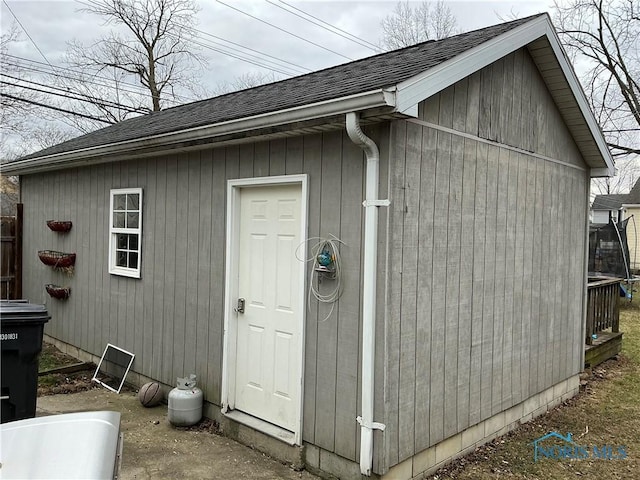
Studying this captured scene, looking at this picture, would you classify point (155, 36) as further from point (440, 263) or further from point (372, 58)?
point (440, 263)

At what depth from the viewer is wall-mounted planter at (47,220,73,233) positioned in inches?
271

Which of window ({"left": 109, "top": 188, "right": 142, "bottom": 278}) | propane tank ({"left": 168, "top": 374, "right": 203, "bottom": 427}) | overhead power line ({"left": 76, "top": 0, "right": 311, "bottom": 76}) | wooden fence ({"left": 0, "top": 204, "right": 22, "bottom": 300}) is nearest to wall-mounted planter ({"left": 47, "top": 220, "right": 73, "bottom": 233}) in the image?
window ({"left": 109, "top": 188, "right": 142, "bottom": 278})

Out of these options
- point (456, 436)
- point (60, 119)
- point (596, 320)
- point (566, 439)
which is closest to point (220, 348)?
point (456, 436)

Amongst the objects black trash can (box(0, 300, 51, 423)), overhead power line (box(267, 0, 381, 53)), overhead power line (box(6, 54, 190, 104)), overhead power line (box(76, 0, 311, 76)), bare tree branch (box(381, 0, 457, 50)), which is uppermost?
bare tree branch (box(381, 0, 457, 50))

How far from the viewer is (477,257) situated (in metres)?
4.28

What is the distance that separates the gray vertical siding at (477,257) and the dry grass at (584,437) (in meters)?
0.31

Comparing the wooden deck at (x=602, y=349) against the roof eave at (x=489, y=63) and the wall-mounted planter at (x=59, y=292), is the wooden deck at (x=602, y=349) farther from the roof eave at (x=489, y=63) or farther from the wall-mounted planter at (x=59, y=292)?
the wall-mounted planter at (x=59, y=292)

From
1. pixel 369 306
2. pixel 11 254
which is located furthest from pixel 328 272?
pixel 11 254

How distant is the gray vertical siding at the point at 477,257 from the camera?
3.56 meters

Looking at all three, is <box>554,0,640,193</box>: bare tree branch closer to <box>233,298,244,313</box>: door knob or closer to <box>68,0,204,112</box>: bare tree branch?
<box>68,0,204,112</box>: bare tree branch

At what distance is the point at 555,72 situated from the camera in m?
4.87

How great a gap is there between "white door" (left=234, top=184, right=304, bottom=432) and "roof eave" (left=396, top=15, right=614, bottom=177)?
1249 mm

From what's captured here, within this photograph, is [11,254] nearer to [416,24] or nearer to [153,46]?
[153,46]

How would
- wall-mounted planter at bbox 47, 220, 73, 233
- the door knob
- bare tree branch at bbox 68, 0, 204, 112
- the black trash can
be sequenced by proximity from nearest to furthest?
the black trash can → the door knob → wall-mounted planter at bbox 47, 220, 73, 233 → bare tree branch at bbox 68, 0, 204, 112
